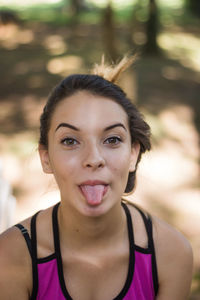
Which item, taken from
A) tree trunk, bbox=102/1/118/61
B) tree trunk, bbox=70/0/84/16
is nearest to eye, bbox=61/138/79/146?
tree trunk, bbox=102/1/118/61

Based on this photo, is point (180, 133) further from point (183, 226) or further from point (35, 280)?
point (35, 280)

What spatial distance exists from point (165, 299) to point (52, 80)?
7.85 m

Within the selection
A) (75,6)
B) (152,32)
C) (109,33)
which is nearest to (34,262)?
(109,33)

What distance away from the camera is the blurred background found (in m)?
5.09

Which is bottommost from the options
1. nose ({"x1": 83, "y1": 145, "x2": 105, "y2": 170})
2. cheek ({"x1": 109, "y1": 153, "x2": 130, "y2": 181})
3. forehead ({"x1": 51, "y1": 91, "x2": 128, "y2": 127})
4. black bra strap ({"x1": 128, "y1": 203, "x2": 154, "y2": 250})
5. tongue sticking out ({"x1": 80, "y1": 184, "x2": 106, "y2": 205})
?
black bra strap ({"x1": 128, "y1": 203, "x2": 154, "y2": 250})

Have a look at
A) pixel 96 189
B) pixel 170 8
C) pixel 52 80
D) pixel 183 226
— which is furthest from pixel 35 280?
pixel 170 8

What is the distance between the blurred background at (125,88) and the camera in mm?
5094

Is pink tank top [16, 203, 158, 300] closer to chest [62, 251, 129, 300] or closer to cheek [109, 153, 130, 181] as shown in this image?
chest [62, 251, 129, 300]

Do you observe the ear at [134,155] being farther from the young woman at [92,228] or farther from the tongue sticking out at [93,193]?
the tongue sticking out at [93,193]

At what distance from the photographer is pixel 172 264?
183cm

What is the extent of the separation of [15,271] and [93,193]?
50 centimetres

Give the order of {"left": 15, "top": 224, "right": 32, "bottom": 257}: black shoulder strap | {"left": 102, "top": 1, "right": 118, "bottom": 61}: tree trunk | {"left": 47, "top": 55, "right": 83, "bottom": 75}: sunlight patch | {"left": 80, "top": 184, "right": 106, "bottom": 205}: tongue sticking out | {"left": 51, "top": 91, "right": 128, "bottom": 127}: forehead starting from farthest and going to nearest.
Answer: {"left": 47, "top": 55, "right": 83, "bottom": 75}: sunlight patch
{"left": 102, "top": 1, "right": 118, "bottom": 61}: tree trunk
{"left": 15, "top": 224, "right": 32, "bottom": 257}: black shoulder strap
{"left": 51, "top": 91, "right": 128, "bottom": 127}: forehead
{"left": 80, "top": 184, "right": 106, "bottom": 205}: tongue sticking out

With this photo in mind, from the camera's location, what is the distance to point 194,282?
146 inches

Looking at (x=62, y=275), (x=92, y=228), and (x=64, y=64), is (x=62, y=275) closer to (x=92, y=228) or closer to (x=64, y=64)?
(x=92, y=228)
